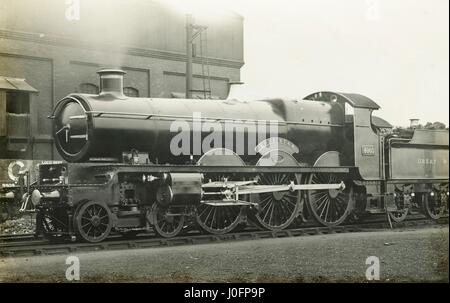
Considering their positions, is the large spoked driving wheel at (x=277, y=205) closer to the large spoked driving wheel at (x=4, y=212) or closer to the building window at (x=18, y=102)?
the large spoked driving wheel at (x=4, y=212)

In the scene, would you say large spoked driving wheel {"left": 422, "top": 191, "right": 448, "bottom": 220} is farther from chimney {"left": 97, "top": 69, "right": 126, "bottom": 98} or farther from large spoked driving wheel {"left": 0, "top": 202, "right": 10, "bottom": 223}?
large spoked driving wheel {"left": 0, "top": 202, "right": 10, "bottom": 223}

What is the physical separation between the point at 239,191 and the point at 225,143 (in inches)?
49.3

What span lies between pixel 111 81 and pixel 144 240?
3.65 meters

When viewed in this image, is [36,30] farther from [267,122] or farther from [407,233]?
[407,233]

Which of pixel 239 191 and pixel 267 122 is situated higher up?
pixel 267 122

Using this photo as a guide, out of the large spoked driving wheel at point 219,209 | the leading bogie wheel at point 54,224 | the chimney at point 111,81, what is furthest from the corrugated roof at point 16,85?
the large spoked driving wheel at point 219,209

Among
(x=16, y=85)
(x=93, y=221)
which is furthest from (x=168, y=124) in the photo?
(x=16, y=85)

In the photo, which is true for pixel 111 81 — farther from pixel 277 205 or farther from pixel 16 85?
pixel 16 85

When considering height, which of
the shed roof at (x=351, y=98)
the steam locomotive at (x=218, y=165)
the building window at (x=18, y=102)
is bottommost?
the steam locomotive at (x=218, y=165)

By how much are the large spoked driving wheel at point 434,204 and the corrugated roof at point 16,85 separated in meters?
12.5

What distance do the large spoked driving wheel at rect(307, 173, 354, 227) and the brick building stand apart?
5534mm

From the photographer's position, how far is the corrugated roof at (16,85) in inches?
806

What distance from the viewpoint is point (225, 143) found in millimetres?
15758
